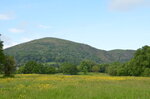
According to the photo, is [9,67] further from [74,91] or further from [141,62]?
[74,91]

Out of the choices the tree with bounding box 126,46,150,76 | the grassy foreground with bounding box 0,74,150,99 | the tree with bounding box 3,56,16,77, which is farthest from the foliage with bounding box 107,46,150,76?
the grassy foreground with bounding box 0,74,150,99

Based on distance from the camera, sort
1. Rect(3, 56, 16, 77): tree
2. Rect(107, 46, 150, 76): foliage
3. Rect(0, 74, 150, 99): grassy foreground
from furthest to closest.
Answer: Rect(107, 46, 150, 76): foliage < Rect(3, 56, 16, 77): tree < Rect(0, 74, 150, 99): grassy foreground

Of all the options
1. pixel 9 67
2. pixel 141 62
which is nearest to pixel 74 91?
pixel 9 67

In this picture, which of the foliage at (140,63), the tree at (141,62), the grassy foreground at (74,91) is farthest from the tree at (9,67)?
the tree at (141,62)

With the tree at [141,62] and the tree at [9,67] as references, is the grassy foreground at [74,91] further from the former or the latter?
the tree at [141,62]

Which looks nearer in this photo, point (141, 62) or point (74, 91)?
point (74, 91)

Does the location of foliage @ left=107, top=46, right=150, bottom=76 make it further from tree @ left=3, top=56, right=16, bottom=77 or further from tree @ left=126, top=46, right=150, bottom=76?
tree @ left=3, top=56, right=16, bottom=77

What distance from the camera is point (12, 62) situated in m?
49.1

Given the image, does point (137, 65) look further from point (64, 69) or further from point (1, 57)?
point (64, 69)

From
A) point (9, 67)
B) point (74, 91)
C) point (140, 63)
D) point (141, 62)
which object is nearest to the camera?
point (74, 91)

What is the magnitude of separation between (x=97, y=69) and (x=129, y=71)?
71290 millimetres

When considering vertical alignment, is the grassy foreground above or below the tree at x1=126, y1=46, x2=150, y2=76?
below

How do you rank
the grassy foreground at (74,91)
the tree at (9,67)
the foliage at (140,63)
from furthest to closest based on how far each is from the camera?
the foliage at (140,63) < the tree at (9,67) < the grassy foreground at (74,91)

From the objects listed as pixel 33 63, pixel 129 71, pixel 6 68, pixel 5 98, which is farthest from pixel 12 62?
pixel 33 63
